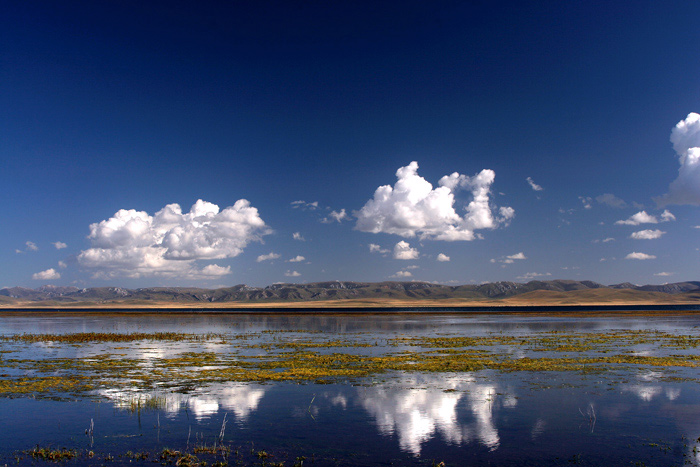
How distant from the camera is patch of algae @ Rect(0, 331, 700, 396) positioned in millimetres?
28984

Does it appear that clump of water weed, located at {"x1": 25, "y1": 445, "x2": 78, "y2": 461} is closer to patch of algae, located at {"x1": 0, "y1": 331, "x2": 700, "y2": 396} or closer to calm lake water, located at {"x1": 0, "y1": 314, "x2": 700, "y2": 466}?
calm lake water, located at {"x1": 0, "y1": 314, "x2": 700, "y2": 466}

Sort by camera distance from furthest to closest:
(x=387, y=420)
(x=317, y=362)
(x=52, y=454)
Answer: (x=317, y=362)
(x=387, y=420)
(x=52, y=454)

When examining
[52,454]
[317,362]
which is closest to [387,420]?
[52,454]

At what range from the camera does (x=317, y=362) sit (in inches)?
1412

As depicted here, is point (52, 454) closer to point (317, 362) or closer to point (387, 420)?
point (387, 420)

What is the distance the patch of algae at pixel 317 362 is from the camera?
95.1 feet

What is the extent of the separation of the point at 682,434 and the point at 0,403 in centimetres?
2883

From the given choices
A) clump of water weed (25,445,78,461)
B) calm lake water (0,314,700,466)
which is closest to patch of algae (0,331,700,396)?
calm lake water (0,314,700,466)

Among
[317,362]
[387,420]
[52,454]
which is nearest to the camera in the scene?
[52,454]

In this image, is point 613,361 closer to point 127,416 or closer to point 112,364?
point 127,416

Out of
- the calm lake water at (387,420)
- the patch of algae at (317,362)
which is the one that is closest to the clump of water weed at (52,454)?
the calm lake water at (387,420)

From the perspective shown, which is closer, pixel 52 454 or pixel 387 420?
pixel 52 454

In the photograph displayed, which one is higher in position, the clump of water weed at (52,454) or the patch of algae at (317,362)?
the clump of water weed at (52,454)

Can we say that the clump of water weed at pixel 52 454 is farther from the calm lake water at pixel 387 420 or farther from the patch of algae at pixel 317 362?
the patch of algae at pixel 317 362
